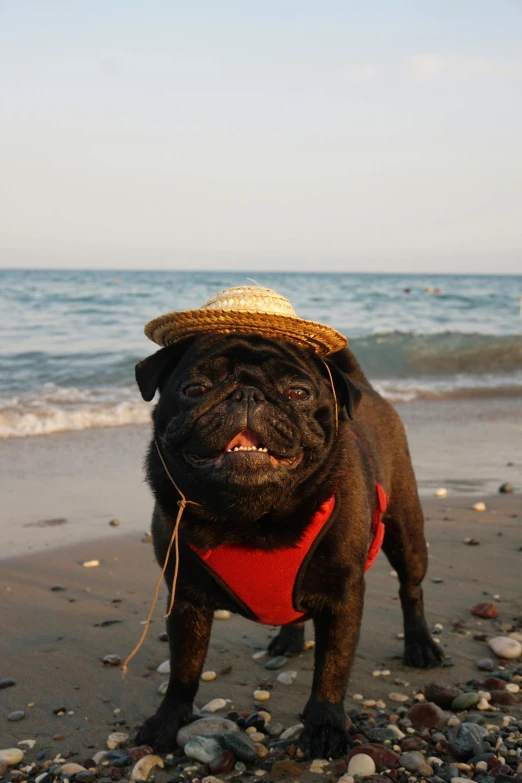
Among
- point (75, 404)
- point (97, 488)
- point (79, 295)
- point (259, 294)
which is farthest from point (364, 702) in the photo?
point (79, 295)

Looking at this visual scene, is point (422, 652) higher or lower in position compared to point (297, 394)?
lower

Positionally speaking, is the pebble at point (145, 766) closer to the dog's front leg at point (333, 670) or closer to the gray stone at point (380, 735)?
the dog's front leg at point (333, 670)

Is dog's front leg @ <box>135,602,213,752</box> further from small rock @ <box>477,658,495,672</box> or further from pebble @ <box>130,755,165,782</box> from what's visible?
small rock @ <box>477,658,495,672</box>

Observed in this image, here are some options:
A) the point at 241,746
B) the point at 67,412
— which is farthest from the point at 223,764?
the point at 67,412

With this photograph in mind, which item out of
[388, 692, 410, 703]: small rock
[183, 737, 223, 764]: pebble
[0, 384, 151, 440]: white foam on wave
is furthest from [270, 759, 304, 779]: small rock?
[0, 384, 151, 440]: white foam on wave

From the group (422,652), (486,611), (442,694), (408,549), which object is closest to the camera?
(442,694)

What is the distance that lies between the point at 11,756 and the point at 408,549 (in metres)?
2.13

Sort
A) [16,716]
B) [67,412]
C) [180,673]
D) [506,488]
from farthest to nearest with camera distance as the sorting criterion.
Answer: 1. [67,412]
2. [506,488]
3. [16,716]
4. [180,673]

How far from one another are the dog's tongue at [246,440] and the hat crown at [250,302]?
0.51m

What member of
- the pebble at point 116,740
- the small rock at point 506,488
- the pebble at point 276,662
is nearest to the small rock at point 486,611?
the pebble at point 276,662

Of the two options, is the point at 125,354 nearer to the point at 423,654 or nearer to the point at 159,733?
the point at 423,654

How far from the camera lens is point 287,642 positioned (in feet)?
14.1

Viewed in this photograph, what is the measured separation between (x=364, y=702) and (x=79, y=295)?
29.7 metres

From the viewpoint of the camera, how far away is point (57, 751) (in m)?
3.27
